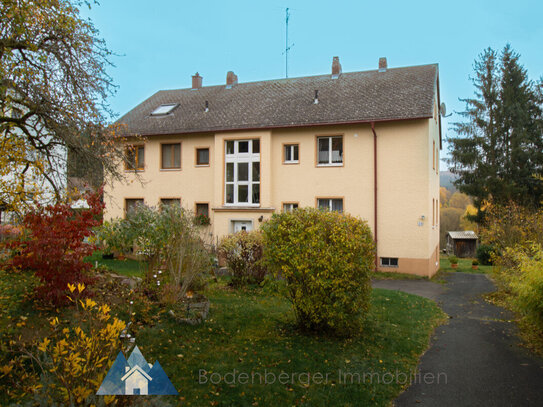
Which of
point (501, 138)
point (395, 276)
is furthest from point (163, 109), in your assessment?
point (501, 138)

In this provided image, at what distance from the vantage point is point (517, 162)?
31.2 m

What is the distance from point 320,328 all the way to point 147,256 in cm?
531

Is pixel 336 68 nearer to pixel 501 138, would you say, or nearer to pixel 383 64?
pixel 383 64

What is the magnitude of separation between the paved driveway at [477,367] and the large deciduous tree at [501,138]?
23998 millimetres

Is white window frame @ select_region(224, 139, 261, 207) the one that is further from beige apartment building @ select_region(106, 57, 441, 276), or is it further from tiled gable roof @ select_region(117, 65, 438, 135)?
tiled gable roof @ select_region(117, 65, 438, 135)

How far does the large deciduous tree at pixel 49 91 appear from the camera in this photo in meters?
6.89

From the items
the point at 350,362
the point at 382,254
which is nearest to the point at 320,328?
the point at 350,362

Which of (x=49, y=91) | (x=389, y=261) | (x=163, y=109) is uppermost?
(x=163, y=109)

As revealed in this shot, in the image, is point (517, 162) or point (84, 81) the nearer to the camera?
point (84, 81)

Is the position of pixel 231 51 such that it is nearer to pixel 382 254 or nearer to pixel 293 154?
pixel 293 154

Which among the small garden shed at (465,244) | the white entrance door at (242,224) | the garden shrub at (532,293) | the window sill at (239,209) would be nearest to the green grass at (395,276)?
the window sill at (239,209)

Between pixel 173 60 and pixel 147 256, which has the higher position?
pixel 173 60

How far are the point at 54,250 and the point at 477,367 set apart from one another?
7.22 meters

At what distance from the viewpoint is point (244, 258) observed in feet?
38.2
